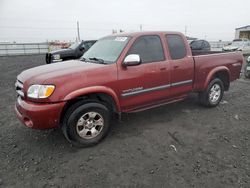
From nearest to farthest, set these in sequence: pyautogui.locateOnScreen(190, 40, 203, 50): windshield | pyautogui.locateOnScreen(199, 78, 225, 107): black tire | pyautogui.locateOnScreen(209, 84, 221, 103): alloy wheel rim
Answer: pyautogui.locateOnScreen(199, 78, 225, 107): black tire → pyautogui.locateOnScreen(209, 84, 221, 103): alloy wheel rim → pyautogui.locateOnScreen(190, 40, 203, 50): windshield

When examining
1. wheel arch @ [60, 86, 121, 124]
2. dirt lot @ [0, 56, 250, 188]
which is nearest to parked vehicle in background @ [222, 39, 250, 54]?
dirt lot @ [0, 56, 250, 188]

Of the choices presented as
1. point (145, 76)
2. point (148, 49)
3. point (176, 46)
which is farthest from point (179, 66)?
point (145, 76)

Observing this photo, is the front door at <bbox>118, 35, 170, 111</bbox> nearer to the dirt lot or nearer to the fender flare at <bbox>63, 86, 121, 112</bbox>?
the fender flare at <bbox>63, 86, 121, 112</bbox>

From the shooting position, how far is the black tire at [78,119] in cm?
326

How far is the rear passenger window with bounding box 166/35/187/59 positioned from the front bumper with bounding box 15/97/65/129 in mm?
2561

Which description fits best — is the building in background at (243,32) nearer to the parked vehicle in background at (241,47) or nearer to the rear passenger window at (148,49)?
the parked vehicle in background at (241,47)

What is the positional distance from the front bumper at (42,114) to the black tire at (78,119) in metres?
0.18

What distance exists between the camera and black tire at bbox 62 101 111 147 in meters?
3.26

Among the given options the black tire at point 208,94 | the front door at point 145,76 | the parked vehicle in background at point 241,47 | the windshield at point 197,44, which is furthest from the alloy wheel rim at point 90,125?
the parked vehicle in background at point 241,47

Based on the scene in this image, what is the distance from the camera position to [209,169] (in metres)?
2.92

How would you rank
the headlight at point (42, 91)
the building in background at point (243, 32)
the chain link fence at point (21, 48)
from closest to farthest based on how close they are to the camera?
the headlight at point (42, 91), the chain link fence at point (21, 48), the building in background at point (243, 32)

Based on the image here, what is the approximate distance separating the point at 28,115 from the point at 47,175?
3.04 feet

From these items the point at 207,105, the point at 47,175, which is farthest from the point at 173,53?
the point at 47,175

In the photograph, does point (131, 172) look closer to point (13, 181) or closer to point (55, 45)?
point (13, 181)
